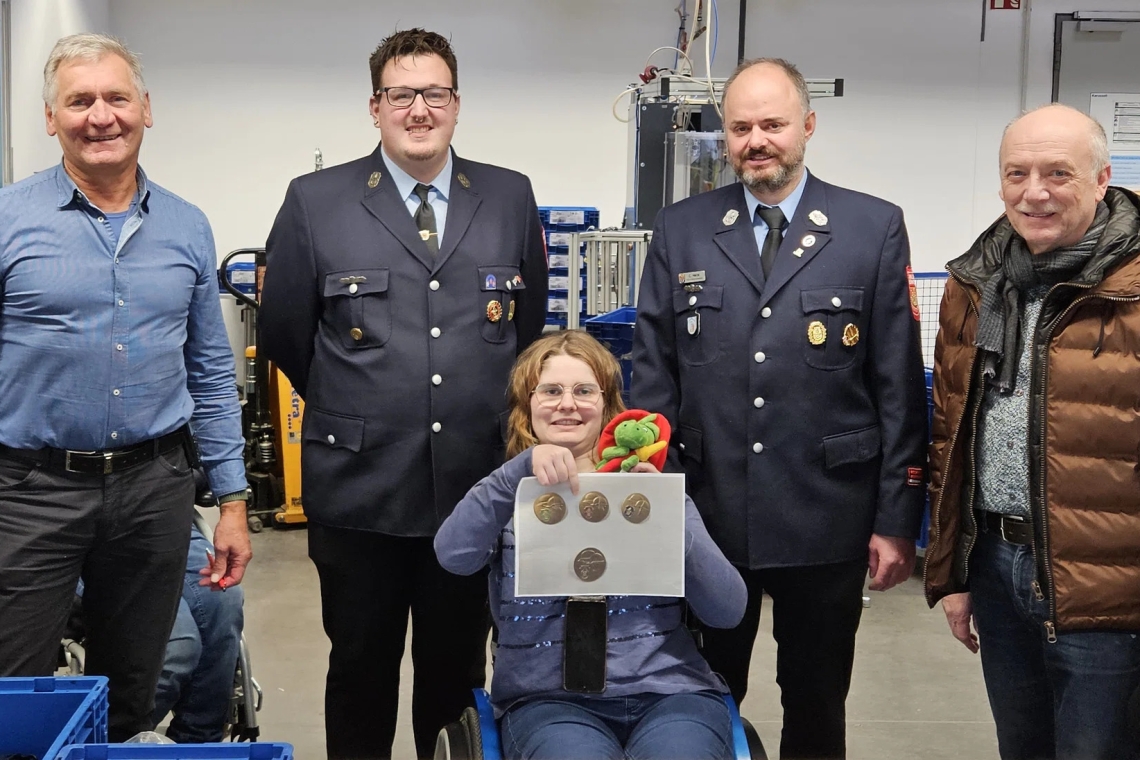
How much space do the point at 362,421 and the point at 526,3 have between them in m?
5.11

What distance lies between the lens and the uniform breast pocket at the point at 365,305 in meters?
2.29

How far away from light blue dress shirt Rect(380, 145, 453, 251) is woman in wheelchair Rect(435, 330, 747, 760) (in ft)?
1.62

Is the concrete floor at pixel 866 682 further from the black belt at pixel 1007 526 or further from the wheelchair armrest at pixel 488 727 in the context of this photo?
the black belt at pixel 1007 526

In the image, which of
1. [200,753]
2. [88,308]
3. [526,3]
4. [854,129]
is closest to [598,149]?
[526,3]

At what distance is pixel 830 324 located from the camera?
221cm

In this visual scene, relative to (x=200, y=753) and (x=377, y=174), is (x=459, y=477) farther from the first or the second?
(x=200, y=753)

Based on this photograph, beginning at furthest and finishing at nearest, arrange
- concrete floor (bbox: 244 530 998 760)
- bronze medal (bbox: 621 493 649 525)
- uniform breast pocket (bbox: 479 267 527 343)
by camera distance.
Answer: concrete floor (bbox: 244 530 998 760) < uniform breast pocket (bbox: 479 267 527 343) < bronze medal (bbox: 621 493 649 525)

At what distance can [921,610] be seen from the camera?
4.62 meters

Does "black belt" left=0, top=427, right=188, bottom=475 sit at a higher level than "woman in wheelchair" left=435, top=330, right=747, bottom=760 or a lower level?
higher

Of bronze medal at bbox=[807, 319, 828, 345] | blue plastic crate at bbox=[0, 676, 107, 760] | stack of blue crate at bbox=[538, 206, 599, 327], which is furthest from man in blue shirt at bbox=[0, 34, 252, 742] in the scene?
stack of blue crate at bbox=[538, 206, 599, 327]

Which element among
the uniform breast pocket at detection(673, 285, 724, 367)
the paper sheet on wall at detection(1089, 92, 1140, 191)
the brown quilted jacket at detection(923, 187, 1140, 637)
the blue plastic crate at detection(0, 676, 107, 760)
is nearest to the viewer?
the blue plastic crate at detection(0, 676, 107, 760)

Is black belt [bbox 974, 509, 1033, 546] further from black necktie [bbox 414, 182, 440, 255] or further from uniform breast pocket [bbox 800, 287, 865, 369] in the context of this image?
black necktie [bbox 414, 182, 440, 255]

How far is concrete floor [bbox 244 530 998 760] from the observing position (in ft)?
11.2

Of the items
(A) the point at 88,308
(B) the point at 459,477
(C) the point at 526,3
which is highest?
(C) the point at 526,3
